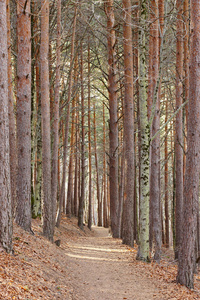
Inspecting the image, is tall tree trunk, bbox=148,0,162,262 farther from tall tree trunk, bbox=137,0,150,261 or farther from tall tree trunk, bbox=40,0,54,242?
tall tree trunk, bbox=40,0,54,242

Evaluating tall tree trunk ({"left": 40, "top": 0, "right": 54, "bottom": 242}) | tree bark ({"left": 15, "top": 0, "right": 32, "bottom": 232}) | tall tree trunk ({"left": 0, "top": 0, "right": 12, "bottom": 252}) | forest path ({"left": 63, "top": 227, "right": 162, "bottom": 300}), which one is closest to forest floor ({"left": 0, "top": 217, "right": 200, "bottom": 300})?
forest path ({"left": 63, "top": 227, "right": 162, "bottom": 300})

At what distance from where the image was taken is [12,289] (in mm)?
4711

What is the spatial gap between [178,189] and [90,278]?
5563mm

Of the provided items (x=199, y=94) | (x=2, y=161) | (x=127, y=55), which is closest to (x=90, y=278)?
(x=2, y=161)

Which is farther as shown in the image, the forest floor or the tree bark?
the tree bark

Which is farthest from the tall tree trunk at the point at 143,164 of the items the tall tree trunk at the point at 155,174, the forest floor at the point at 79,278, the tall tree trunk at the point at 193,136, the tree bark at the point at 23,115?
the tree bark at the point at 23,115

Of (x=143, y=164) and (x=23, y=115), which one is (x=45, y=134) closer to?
(x=23, y=115)

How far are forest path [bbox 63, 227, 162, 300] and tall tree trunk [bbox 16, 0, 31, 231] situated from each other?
7.32ft

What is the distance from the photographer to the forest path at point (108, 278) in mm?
7274

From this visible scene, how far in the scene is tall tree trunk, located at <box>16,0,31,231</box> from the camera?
9445mm

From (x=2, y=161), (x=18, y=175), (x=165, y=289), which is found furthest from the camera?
(x=18, y=175)

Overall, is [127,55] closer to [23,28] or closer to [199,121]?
[23,28]

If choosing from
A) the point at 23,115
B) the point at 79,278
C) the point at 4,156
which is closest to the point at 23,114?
the point at 23,115

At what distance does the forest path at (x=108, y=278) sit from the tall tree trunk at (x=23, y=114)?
223 centimetres
